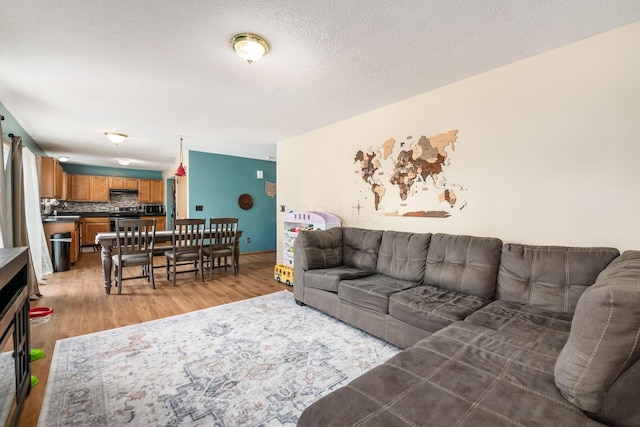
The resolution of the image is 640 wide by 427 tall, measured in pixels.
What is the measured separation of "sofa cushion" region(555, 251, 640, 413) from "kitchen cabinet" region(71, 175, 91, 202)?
1031cm

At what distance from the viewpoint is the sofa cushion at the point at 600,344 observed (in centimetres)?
89

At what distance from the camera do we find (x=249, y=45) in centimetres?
200

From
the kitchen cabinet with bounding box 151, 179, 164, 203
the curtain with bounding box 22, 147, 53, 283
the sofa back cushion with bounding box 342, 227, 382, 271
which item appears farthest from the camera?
the kitchen cabinet with bounding box 151, 179, 164, 203

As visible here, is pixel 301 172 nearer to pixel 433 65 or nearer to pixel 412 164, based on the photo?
pixel 412 164

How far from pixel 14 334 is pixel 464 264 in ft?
9.90

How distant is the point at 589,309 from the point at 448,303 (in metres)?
A: 1.17

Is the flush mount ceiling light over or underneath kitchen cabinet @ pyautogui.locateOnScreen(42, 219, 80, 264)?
over

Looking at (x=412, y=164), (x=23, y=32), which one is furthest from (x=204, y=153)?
(x=412, y=164)

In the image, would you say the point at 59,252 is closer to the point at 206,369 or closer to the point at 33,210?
Answer: the point at 33,210

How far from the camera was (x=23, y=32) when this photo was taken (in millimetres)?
1907

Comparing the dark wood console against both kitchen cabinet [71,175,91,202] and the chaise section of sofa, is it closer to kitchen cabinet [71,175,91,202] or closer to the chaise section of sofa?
the chaise section of sofa

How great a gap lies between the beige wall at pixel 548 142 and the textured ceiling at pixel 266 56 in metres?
0.17

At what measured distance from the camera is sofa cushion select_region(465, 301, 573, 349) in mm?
1560

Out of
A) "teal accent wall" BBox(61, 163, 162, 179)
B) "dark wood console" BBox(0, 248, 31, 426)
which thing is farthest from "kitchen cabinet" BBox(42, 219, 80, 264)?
"dark wood console" BBox(0, 248, 31, 426)
